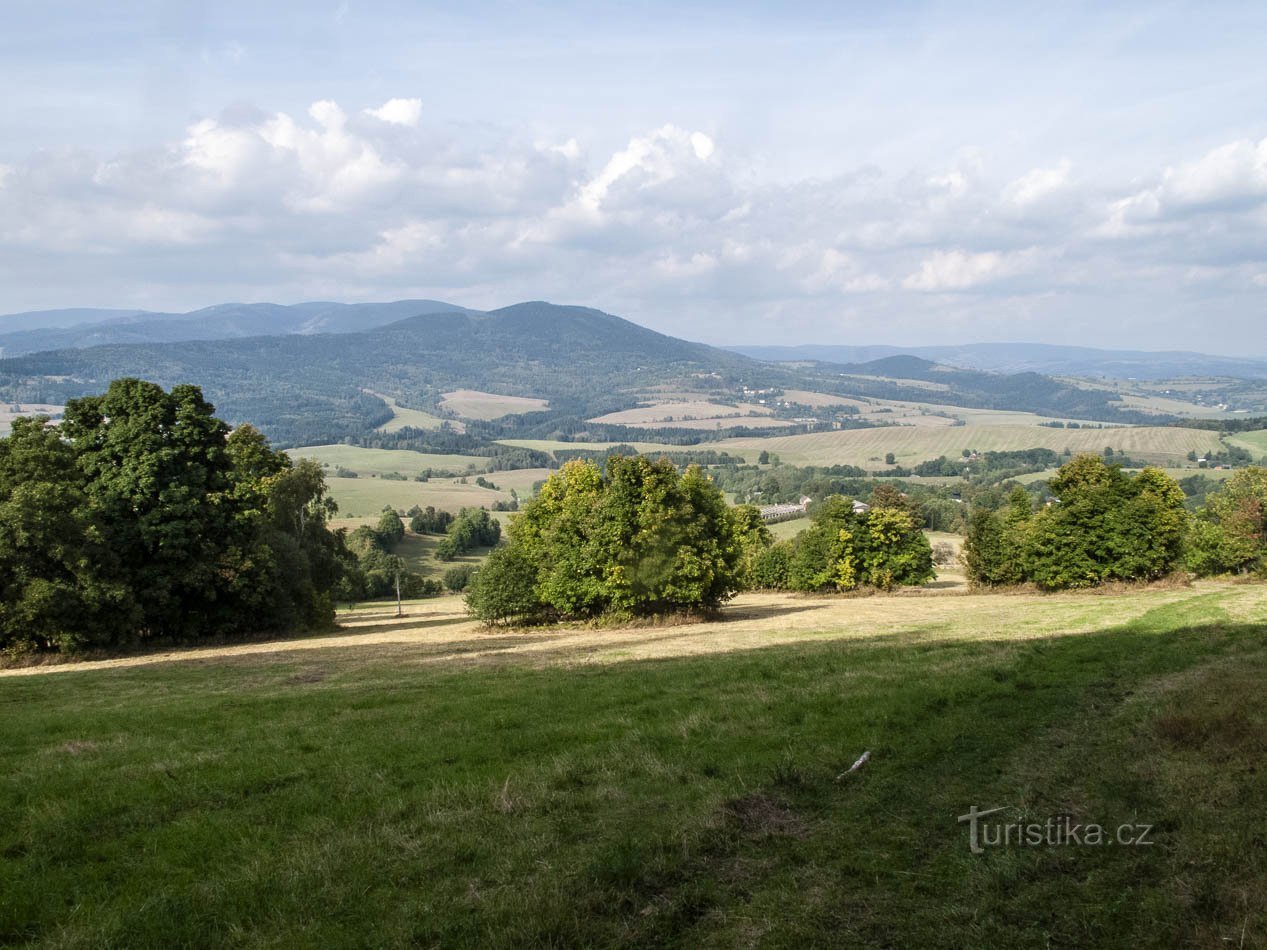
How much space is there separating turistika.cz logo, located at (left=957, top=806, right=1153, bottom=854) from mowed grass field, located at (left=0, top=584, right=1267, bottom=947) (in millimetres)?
122

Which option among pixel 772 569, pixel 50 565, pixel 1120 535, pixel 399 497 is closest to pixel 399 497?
pixel 399 497

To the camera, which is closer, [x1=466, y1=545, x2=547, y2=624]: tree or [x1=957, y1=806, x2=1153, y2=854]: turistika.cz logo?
[x1=957, y1=806, x2=1153, y2=854]: turistika.cz logo

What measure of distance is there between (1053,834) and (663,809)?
171 inches

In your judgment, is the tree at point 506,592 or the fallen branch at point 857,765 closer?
the fallen branch at point 857,765

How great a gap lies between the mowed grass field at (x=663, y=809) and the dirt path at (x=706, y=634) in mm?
8408

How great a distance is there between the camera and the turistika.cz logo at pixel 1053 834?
353 inches

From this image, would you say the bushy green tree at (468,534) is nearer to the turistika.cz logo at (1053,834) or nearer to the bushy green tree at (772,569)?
the bushy green tree at (772,569)

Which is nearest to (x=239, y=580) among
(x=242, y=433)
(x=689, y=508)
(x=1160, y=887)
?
(x=242, y=433)

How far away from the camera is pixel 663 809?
34.5 feet

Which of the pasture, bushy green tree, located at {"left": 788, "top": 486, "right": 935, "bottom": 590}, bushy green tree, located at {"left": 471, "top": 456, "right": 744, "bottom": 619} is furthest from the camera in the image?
the pasture

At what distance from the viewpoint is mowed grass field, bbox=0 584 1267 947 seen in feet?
24.9

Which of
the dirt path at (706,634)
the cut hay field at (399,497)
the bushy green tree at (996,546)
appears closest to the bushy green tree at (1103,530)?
the dirt path at (706,634)

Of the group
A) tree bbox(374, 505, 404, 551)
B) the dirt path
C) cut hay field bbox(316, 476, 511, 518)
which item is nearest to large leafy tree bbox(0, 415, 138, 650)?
the dirt path

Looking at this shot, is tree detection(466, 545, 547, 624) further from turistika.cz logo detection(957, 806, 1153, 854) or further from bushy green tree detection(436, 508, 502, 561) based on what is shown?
bushy green tree detection(436, 508, 502, 561)
